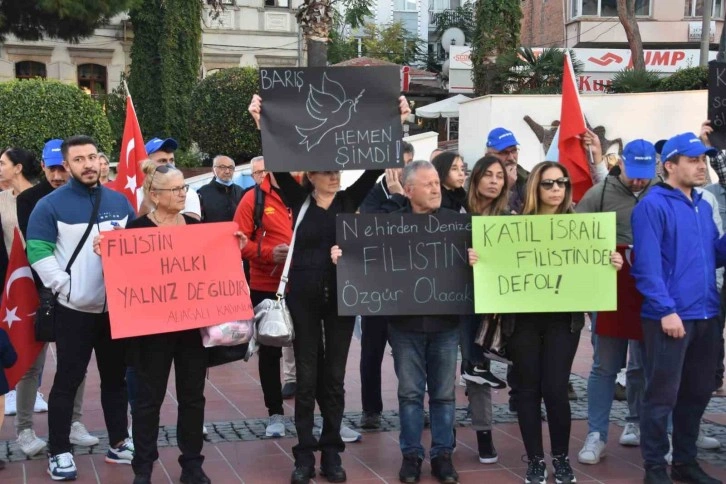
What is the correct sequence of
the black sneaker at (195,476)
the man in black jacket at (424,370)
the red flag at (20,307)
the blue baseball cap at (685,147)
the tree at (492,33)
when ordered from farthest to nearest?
1. the tree at (492,33)
2. the red flag at (20,307)
3. the man in black jacket at (424,370)
4. the black sneaker at (195,476)
5. the blue baseball cap at (685,147)

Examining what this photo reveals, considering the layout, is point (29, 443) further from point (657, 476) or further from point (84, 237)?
point (657, 476)

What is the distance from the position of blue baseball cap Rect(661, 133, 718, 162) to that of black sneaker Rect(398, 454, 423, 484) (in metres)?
2.22

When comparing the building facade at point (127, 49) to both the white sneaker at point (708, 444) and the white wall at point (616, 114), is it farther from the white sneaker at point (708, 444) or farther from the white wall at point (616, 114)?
the white sneaker at point (708, 444)

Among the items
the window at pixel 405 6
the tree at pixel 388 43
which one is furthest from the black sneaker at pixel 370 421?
the window at pixel 405 6

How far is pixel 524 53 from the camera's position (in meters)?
21.0

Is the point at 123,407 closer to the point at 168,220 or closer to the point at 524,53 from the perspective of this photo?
the point at 168,220

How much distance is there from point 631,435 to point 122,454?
3234mm

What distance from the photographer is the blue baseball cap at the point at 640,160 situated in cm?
585

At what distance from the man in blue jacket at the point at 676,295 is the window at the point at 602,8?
29712 mm

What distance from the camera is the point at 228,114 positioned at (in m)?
24.0

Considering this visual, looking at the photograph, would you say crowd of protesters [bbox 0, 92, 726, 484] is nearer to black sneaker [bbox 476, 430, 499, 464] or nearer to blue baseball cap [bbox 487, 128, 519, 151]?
black sneaker [bbox 476, 430, 499, 464]

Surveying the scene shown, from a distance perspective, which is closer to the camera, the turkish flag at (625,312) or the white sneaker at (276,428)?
the turkish flag at (625,312)

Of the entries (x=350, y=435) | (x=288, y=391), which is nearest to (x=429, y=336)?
(x=350, y=435)

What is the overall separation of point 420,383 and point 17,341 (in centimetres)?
255
